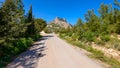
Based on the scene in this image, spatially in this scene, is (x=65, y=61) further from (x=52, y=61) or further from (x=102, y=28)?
(x=102, y=28)

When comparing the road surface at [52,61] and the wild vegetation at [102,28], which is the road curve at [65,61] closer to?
the road surface at [52,61]

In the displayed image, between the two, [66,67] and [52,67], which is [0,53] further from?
[66,67]

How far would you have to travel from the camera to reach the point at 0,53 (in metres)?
11.6

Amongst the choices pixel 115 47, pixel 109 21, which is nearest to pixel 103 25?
pixel 109 21

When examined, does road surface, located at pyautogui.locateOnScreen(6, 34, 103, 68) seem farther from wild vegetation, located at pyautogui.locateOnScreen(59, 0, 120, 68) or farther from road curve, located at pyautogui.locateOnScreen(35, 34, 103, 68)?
wild vegetation, located at pyautogui.locateOnScreen(59, 0, 120, 68)

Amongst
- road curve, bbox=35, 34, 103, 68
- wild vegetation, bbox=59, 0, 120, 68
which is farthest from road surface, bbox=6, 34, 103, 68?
wild vegetation, bbox=59, 0, 120, 68

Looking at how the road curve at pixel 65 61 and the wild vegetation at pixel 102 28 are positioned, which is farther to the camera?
the wild vegetation at pixel 102 28

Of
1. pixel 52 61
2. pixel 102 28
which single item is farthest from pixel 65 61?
pixel 102 28

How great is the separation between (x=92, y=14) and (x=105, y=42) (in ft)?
74.0

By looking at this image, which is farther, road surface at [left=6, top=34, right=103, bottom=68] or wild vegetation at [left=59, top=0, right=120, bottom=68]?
wild vegetation at [left=59, top=0, right=120, bottom=68]

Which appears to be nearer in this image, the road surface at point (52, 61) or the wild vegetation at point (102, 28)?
the road surface at point (52, 61)

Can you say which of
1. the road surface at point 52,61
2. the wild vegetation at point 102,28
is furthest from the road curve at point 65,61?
the wild vegetation at point 102,28

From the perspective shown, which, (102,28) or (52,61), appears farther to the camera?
(102,28)

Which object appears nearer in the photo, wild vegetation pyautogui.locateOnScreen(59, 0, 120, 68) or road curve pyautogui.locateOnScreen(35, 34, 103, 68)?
road curve pyautogui.locateOnScreen(35, 34, 103, 68)
